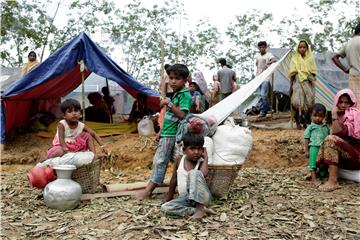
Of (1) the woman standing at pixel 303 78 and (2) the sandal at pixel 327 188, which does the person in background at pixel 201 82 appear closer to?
(1) the woman standing at pixel 303 78

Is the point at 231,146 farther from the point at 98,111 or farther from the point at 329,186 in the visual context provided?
the point at 98,111

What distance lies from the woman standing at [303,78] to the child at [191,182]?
382cm

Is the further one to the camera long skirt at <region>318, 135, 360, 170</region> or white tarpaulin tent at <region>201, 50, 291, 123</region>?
white tarpaulin tent at <region>201, 50, 291, 123</region>

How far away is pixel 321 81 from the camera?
26.5 ft

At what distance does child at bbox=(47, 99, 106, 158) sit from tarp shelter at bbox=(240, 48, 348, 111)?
2818 millimetres

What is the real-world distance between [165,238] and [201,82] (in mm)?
6467

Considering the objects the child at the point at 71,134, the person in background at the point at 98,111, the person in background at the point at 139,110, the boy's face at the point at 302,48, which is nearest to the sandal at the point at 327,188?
the child at the point at 71,134

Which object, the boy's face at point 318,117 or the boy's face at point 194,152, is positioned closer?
the boy's face at point 194,152

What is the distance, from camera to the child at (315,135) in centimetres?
403

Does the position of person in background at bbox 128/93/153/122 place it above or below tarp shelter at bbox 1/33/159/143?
below

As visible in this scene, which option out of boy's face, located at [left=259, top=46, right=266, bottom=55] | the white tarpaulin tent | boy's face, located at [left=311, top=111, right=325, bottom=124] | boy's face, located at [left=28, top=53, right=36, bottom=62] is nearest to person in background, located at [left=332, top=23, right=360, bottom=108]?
the white tarpaulin tent

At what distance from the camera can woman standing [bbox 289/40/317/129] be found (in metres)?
6.48

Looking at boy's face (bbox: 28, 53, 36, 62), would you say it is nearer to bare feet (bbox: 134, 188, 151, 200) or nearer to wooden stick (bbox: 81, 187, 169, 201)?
wooden stick (bbox: 81, 187, 169, 201)

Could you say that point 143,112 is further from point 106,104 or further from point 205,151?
point 205,151
